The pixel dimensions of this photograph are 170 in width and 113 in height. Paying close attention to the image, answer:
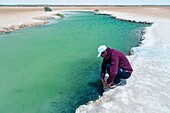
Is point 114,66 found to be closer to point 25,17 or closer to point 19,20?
point 19,20

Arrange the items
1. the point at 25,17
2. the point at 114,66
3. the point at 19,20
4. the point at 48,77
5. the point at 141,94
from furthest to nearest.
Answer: the point at 25,17
the point at 19,20
the point at 48,77
the point at 141,94
the point at 114,66

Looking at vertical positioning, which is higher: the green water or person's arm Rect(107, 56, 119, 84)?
person's arm Rect(107, 56, 119, 84)

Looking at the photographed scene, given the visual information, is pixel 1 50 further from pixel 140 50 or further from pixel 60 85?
pixel 140 50

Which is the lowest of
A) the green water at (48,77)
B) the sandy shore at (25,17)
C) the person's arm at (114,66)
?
the sandy shore at (25,17)

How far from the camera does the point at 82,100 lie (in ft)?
27.2

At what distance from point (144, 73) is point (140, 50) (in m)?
4.34

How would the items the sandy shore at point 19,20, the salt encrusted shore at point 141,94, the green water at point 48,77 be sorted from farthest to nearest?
the sandy shore at point 19,20 < the green water at point 48,77 < the salt encrusted shore at point 141,94

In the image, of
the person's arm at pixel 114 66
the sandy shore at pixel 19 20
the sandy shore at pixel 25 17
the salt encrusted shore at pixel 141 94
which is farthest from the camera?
the sandy shore at pixel 25 17

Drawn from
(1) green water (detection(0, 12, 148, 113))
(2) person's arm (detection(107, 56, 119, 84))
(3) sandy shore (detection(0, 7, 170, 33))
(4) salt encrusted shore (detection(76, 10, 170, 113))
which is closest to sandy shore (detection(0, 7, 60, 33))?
(3) sandy shore (detection(0, 7, 170, 33))

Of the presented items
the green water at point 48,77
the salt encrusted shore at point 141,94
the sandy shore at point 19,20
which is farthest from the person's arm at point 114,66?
the sandy shore at point 19,20

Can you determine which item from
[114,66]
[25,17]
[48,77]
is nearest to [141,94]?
[114,66]

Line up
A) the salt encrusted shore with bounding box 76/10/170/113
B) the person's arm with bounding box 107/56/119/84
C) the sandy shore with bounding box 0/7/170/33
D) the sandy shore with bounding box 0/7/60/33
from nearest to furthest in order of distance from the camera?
the salt encrusted shore with bounding box 76/10/170/113, the person's arm with bounding box 107/56/119/84, the sandy shore with bounding box 0/7/60/33, the sandy shore with bounding box 0/7/170/33

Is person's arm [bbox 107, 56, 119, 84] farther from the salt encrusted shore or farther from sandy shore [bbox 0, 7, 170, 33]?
sandy shore [bbox 0, 7, 170, 33]

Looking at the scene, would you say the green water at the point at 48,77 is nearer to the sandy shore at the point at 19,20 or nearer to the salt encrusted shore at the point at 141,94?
the salt encrusted shore at the point at 141,94
